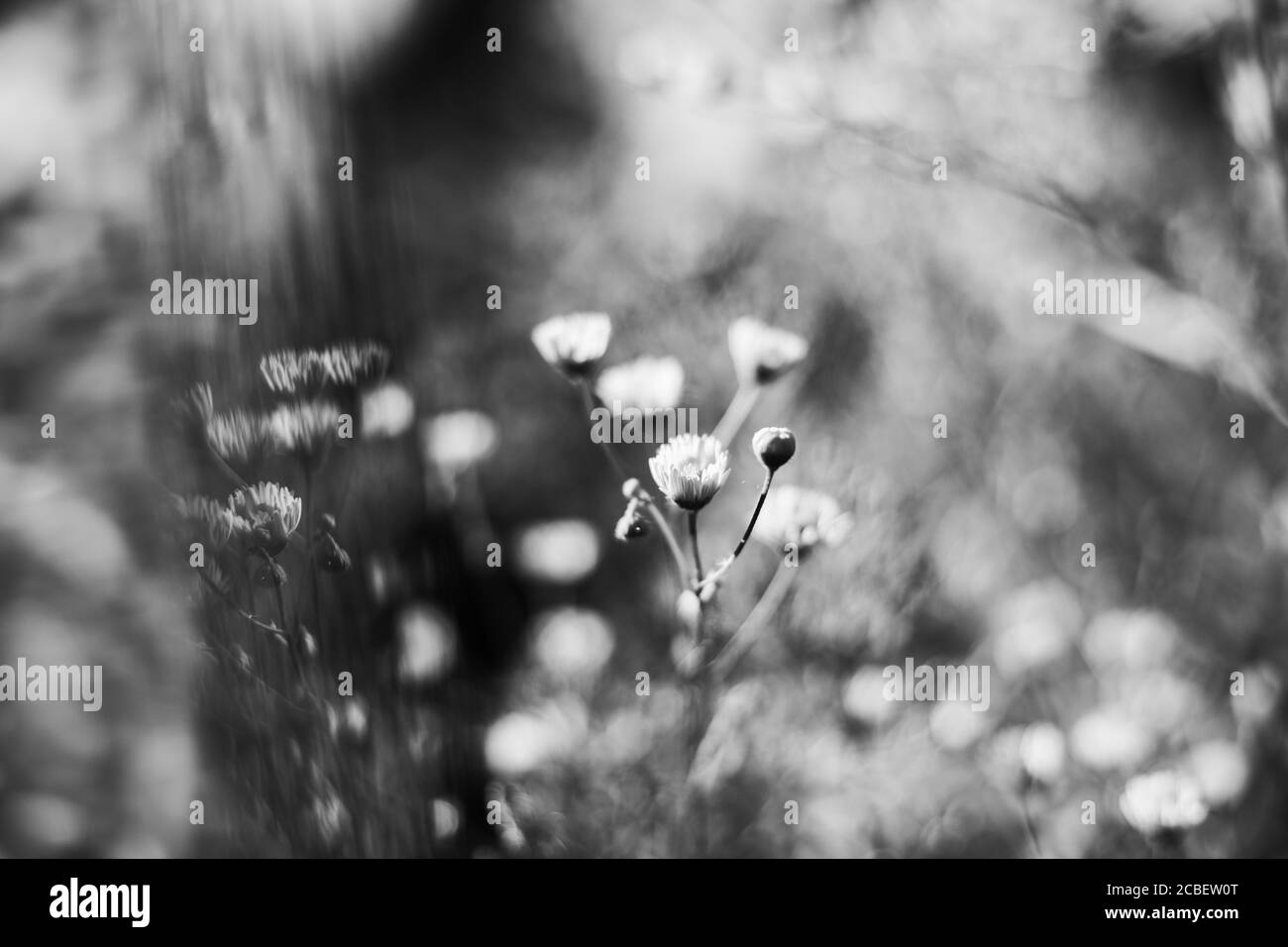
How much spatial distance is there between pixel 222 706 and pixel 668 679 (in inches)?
10.3

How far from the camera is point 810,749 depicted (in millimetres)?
504

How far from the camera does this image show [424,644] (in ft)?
1.56

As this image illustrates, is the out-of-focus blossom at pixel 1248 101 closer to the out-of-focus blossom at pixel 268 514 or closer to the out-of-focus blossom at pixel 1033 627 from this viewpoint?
the out-of-focus blossom at pixel 1033 627

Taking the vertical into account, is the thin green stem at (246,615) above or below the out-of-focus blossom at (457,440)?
below

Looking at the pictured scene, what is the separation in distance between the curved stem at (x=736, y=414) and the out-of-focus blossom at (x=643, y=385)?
53 millimetres

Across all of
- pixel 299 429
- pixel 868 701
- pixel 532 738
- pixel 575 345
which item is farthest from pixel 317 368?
pixel 868 701

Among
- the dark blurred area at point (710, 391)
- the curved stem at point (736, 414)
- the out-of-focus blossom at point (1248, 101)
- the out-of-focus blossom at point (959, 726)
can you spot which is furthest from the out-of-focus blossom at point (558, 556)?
the out-of-focus blossom at point (1248, 101)

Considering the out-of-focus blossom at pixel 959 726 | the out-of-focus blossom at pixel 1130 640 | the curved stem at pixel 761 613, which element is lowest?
the out-of-focus blossom at pixel 959 726

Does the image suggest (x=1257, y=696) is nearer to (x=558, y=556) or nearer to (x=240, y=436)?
(x=558, y=556)

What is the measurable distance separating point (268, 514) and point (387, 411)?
0.35ft

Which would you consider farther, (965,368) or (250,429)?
(965,368)

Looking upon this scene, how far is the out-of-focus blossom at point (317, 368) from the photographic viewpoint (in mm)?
423

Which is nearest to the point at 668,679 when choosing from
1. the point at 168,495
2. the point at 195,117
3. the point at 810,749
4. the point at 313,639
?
the point at 810,749
